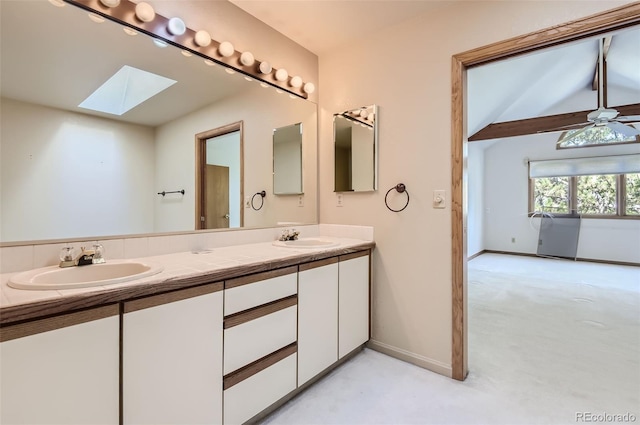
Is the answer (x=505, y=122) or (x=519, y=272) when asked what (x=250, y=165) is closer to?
(x=519, y=272)

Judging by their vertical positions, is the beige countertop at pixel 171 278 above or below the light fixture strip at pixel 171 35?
below

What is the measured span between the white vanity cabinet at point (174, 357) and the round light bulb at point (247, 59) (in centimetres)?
149

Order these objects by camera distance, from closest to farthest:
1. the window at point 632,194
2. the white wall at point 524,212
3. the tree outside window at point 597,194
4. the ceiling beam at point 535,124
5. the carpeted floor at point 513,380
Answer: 1. the carpeted floor at point 513,380
2. the ceiling beam at point 535,124
3. the window at point 632,194
4. the white wall at point 524,212
5. the tree outside window at point 597,194

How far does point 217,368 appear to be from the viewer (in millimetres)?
1226

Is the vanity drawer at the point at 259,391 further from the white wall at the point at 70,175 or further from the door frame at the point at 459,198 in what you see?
the door frame at the point at 459,198

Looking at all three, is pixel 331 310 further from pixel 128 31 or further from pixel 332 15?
pixel 332 15

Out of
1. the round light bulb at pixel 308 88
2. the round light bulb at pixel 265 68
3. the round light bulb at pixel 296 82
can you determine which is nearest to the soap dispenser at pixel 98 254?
the round light bulb at pixel 265 68

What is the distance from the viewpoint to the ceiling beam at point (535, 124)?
4.77 m

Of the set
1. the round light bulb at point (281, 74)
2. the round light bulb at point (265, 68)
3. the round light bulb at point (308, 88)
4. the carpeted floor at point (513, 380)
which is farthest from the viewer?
the round light bulb at point (308, 88)

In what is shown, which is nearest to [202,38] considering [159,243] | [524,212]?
[159,243]

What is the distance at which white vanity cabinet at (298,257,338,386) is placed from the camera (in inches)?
64.2

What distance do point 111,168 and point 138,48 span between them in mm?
638

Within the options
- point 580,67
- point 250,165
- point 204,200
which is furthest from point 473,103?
point 204,200
